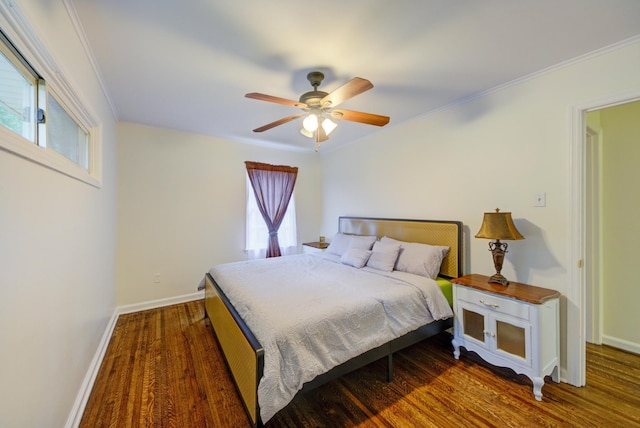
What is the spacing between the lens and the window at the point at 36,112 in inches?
40.4

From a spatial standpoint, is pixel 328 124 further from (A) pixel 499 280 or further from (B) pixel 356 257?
(A) pixel 499 280

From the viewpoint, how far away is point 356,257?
3.12m

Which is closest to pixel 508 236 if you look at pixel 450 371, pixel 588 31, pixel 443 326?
pixel 443 326

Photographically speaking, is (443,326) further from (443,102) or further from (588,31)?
(588,31)

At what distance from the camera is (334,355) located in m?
1.71

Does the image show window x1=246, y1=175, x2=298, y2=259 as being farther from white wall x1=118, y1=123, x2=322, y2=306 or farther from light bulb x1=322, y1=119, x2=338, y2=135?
light bulb x1=322, y1=119, x2=338, y2=135

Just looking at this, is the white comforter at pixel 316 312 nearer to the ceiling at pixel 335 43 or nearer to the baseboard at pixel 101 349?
the baseboard at pixel 101 349

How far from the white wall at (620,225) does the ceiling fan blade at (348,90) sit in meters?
2.66

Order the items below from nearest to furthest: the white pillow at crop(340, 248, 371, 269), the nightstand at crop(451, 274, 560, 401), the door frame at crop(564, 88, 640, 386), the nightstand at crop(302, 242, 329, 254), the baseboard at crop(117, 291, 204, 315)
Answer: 1. the nightstand at crop(451, 274, 560, 401)
2. the door frame at crop(564, 88, 640, 386)
3. the white pillow at crop(340, 248, 371, 269)
4. the baseboard at crop(117, 291, 204, 315)
5. the nightstand at crop(302, 242, 329, 254)

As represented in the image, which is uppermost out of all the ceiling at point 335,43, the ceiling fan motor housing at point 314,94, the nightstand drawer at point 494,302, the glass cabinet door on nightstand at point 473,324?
the ceiling at point 335,43

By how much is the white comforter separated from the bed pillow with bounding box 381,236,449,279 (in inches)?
5.4

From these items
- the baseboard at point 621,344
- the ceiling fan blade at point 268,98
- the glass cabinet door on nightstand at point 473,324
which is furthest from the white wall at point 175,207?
the baseboard at point 621,344

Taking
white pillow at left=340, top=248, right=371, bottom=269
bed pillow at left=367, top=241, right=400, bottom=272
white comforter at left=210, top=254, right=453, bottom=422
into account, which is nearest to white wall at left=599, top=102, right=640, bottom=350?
white comforter at left=210, top=254, right=453, bottom=422

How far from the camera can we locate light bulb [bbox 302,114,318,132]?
216cm
